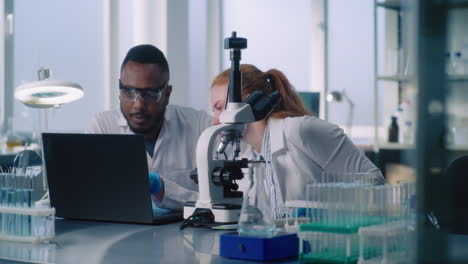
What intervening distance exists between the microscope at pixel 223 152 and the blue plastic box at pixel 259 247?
0.46 metres

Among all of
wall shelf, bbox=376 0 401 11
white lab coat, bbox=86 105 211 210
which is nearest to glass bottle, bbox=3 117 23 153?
white lab coat, bbox=86 105 211 210

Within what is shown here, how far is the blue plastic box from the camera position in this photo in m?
1.48

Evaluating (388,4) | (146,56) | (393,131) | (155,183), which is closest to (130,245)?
(155,183)

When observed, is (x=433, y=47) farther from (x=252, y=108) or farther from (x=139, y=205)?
(x=139, y=205)

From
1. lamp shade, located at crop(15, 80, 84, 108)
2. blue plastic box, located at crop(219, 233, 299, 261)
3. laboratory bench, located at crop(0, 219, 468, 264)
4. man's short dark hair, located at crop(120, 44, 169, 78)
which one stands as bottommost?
laboratory bench, located at crop(0, 219, 468, 264)

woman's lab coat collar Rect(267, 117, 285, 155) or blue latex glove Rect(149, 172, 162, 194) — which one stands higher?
woman's lab coat collar Rect(267, 117, 285, 155)

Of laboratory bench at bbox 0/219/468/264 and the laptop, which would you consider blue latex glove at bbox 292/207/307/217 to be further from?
the laptop

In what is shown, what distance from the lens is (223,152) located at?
6.49ft

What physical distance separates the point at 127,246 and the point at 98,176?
1.65 feet

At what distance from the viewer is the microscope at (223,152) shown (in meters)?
1.93

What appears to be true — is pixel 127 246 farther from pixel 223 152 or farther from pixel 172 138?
pixel 172 138

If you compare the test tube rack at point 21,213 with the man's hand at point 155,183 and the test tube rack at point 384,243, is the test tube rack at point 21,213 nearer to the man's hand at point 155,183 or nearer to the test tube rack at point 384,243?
the man's hand at point 155,183

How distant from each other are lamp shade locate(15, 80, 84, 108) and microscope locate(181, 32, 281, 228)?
2.15ft

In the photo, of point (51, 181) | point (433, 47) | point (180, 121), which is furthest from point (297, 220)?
point (180, 121)
